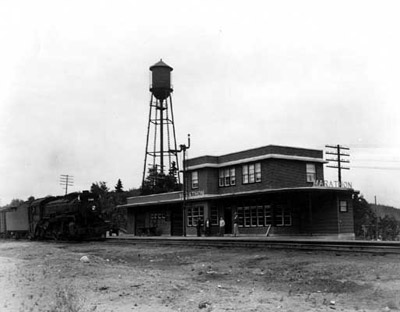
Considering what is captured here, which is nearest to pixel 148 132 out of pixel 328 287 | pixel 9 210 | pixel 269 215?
pixel 9 210

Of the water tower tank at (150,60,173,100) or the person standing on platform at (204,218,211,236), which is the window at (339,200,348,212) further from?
the water tower tank at (150,60,173,100)

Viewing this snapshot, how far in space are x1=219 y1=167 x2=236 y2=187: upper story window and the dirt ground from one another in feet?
68.5

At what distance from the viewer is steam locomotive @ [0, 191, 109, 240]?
91.1ft

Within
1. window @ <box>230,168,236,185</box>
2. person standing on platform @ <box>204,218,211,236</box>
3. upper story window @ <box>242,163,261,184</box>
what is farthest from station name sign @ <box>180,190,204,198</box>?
upper story window @ <box>242,163,261,184</box>

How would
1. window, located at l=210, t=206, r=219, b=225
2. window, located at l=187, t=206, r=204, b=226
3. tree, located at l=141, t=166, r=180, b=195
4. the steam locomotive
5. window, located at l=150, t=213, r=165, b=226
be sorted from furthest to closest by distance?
tree, located at l=141, t=166, r=180, b=195 → window, located at l=150, t=213, r=165, b=226 → window, located at l=187, t=206, r=204, b=226 → window, located at l=210, t=206, r=219, b=225 → the steam locomotive

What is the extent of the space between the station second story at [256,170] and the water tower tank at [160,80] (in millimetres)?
11634

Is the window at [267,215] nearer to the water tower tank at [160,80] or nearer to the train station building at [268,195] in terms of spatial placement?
the train station building at [268,195]

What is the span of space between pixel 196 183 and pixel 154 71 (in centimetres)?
1505

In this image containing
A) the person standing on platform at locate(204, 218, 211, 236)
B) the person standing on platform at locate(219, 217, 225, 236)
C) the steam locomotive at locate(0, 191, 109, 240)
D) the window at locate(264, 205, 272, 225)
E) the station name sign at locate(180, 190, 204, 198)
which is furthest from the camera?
A: the station name sign at locate(180, 190, 204, 198)

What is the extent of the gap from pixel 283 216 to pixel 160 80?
21681 mm

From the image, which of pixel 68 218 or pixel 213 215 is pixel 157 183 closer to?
pixel 213 215

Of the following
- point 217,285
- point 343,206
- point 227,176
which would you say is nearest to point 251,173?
point 227,176

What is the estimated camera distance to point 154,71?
48094 mm

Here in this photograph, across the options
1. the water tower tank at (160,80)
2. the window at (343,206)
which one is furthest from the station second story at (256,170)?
the water tower tank at (160,80)
